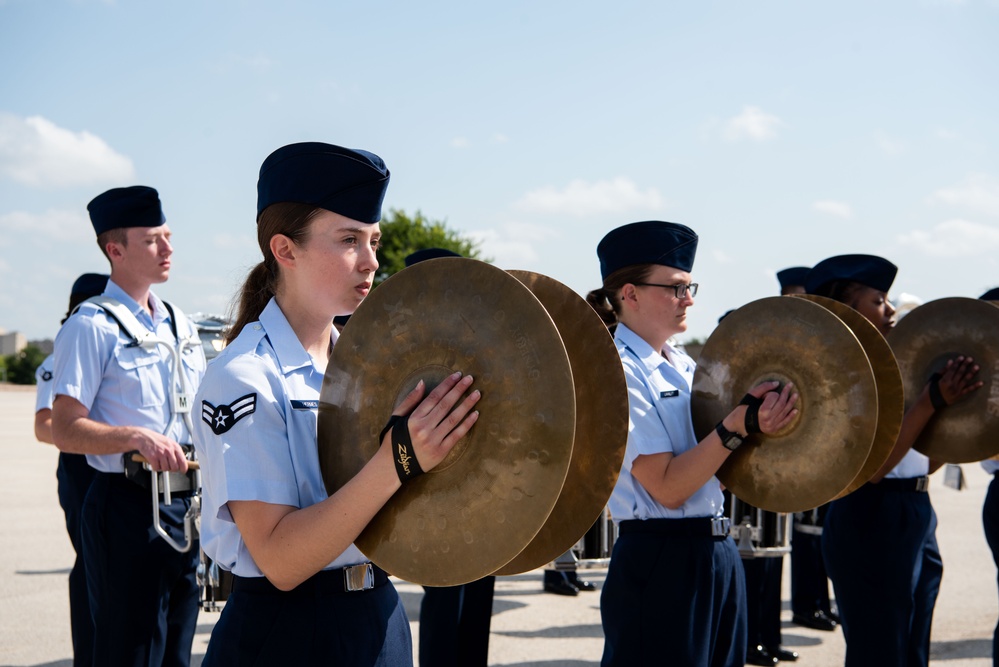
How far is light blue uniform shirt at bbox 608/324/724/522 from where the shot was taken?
3.42 m

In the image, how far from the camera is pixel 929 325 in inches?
171

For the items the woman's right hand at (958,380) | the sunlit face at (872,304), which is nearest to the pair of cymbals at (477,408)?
the woman's right hand at (958,380)

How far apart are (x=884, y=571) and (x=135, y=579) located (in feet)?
10.6

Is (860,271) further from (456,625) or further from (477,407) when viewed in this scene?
(477,407)

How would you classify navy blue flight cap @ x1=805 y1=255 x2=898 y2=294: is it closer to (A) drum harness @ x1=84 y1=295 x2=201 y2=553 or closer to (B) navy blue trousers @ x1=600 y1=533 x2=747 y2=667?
(B) navy blue trousers @ x1=600 y1=533 x2=747 y2=667

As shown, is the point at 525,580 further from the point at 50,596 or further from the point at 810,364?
the point at 810,364

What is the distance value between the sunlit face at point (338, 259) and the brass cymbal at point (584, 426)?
44cm

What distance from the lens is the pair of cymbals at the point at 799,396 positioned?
3.20 metres

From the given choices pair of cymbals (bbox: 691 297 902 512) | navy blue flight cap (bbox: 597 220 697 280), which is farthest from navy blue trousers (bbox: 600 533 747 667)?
navy blue flight cap (bbox: 597 220 697 280)

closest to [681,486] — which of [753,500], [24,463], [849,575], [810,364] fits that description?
[753,500]

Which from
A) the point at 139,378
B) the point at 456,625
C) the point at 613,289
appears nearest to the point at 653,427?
the point at 613,289

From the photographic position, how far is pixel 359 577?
6.90 feet

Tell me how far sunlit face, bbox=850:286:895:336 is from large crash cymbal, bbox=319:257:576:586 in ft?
11.3

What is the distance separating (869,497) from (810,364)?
61.8 inches
